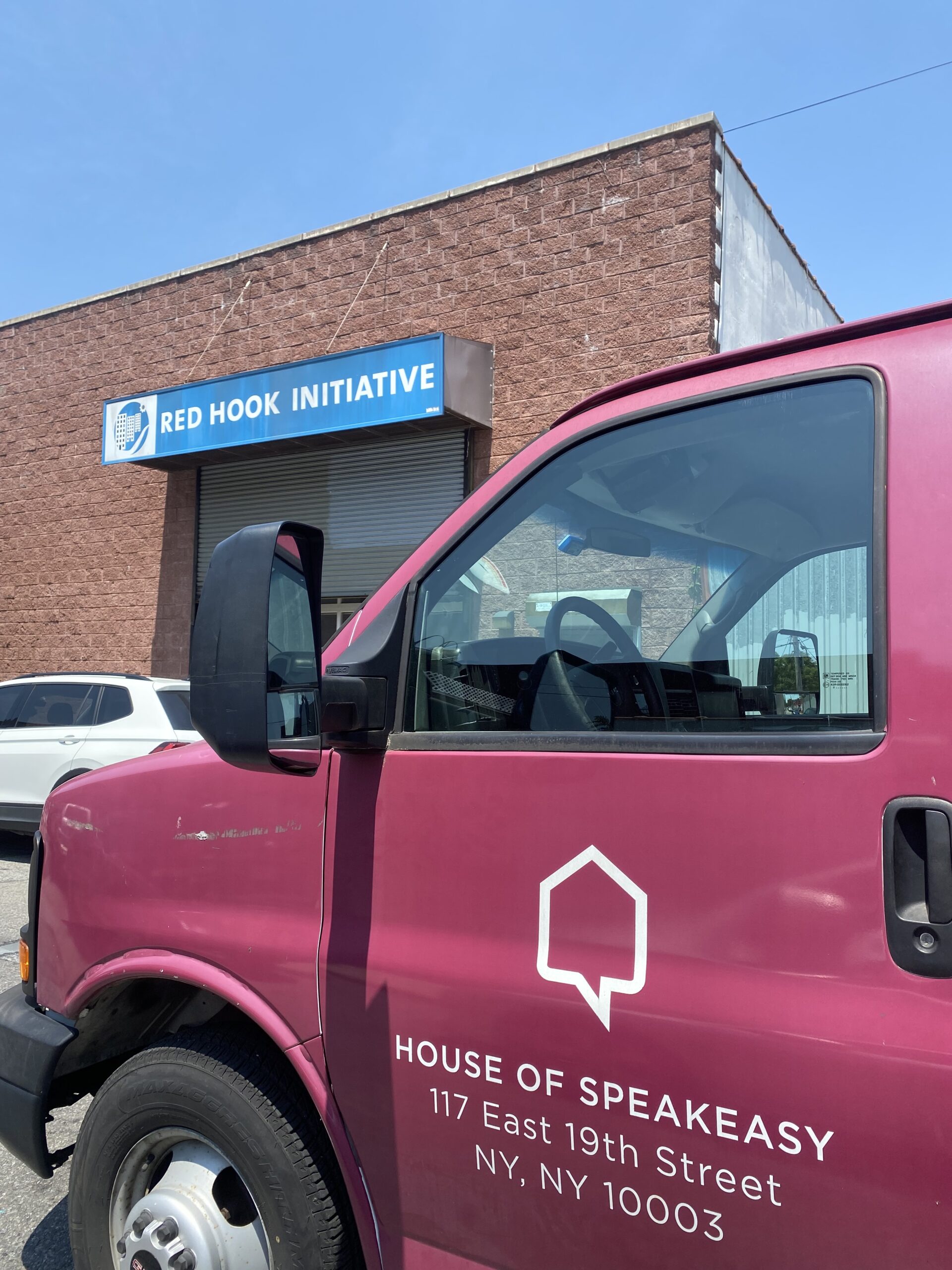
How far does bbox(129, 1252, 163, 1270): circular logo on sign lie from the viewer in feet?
6.91

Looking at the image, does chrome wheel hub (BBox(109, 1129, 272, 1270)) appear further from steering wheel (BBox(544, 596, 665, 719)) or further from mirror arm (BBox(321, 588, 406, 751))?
steering wheel (BBox(544, 596, 665, 719))

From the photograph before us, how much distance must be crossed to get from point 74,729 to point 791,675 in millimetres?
8229

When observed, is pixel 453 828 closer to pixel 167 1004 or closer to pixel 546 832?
pixel 546 832

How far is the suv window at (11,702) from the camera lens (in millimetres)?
9180

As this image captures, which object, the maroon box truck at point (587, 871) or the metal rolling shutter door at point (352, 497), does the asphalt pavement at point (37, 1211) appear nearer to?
the maroon box truck at point (587, 871)

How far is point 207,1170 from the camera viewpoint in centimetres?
212

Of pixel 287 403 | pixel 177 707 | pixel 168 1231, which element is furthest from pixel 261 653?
pixel 287 403

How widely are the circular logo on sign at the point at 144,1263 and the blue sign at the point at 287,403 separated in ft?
28.0

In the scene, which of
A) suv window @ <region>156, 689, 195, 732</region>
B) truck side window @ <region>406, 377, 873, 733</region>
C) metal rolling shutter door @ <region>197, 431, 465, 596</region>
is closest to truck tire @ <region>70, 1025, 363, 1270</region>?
truck side window @ <region>406, 377, 873, 733</region>

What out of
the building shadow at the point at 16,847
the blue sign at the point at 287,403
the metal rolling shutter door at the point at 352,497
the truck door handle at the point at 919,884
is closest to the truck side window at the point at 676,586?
the truck door handle at the point at 919,884

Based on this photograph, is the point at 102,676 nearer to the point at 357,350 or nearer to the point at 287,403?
the point at 287,403

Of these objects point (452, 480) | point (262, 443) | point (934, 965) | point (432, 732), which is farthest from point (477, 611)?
point (262, 443)

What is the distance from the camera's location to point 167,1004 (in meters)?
2.57

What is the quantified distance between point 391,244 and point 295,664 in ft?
34.8
